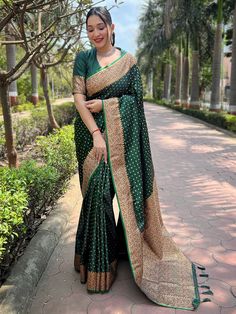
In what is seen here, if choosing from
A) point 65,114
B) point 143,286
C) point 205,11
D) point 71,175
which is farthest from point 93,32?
point 205,11

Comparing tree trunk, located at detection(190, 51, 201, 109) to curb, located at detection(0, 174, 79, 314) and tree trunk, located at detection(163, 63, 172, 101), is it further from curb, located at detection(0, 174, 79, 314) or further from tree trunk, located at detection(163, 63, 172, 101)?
curb, located at detection(0, 174, 79, 314)

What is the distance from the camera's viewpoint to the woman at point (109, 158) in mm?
2195

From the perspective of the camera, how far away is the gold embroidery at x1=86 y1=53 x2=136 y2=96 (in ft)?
7.13

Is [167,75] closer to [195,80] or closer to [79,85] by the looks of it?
[195,80]

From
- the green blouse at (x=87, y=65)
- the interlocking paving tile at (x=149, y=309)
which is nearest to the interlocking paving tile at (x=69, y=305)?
the interlocking paving tile at (x=149, y=309)

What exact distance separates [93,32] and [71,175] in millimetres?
2982

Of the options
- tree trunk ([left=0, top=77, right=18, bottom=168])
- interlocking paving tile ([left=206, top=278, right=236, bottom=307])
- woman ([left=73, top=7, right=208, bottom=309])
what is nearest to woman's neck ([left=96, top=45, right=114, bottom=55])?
woman ([left=73, top=7, right=208, bottom=309])

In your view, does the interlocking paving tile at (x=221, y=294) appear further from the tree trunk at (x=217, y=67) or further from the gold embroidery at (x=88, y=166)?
the tree trunk at (x=217, y=67)

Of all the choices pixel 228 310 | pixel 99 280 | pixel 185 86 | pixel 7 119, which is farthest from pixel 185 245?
pixel 185 86

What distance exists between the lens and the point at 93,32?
216 cm

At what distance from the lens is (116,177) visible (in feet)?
7.36

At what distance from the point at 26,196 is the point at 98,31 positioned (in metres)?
1.31

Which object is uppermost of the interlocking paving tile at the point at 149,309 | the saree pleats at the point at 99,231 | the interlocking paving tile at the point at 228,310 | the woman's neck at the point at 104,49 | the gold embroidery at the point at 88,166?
the woman's neck at the point at 104,49

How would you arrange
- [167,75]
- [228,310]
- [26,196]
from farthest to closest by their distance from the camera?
[167,75], [26,196], [228,310]
